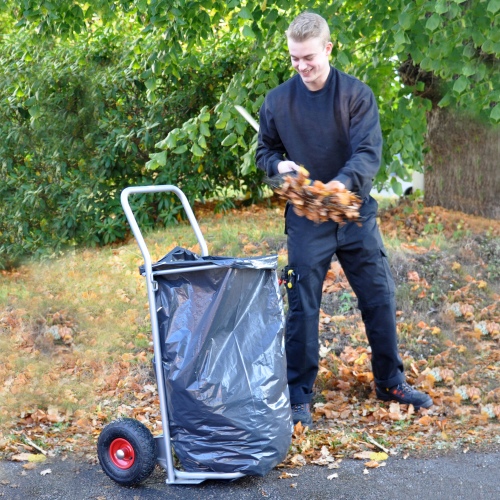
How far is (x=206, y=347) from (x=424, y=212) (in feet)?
15.8

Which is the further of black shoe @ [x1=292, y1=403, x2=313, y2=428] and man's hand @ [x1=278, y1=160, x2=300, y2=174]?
black shoe @ [x1=292, y1=403, x2=313, y2=428]

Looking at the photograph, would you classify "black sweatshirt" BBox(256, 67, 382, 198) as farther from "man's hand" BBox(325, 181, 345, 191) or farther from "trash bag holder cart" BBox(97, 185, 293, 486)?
"trash bag holder cart" BBox(97, 185, 293, 486)

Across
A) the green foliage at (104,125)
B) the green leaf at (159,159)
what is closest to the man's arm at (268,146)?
the green leaf at (159,159)

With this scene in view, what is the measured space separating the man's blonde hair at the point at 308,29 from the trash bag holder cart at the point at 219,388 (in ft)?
3.15

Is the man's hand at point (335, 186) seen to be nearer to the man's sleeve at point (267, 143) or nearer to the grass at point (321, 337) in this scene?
the man's sleeve at point (267, 143)

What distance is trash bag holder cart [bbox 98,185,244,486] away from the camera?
3.41 m

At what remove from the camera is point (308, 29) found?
3.63 metres

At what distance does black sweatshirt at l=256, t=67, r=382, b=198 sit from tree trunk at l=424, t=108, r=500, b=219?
13.7 ft

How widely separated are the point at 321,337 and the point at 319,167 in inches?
67.9

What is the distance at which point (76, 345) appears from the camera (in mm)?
5762

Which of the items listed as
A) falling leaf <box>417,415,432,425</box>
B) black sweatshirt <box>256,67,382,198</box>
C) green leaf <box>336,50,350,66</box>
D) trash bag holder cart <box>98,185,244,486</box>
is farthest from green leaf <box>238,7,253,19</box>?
falling leaf <box>417,415,432,425</box>

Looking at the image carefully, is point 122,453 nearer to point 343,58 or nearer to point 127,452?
point 127,452

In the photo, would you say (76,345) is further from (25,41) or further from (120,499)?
(25,41)

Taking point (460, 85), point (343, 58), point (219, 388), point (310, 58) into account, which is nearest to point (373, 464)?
point (219, 388)
